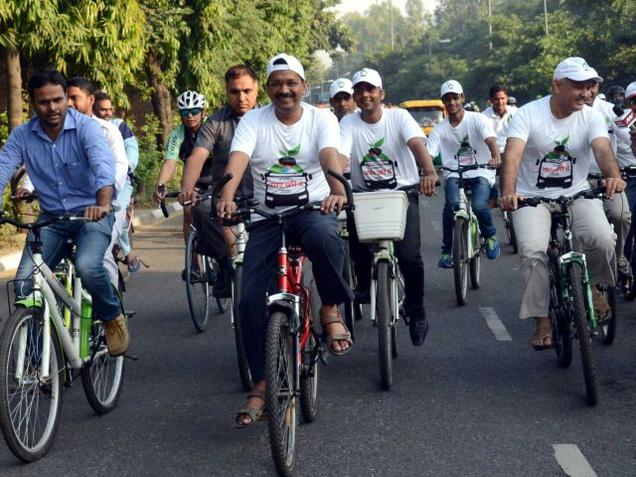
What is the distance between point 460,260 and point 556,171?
119 inches

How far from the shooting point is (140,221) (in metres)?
20.5

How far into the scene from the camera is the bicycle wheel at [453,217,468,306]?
10.1 m

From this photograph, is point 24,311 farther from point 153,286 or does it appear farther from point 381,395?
point 153,286

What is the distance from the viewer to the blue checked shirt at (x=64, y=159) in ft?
21.1

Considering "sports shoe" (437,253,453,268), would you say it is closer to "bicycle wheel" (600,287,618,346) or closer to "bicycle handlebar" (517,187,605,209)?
"bicycle wheel" (600,287,618,346)

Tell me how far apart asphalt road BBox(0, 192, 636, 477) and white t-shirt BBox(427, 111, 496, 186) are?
2509mm

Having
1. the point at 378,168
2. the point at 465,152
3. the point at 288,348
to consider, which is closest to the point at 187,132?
the point at 378,168

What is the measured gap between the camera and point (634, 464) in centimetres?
541

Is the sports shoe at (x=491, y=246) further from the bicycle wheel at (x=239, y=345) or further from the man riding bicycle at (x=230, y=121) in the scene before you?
the bicycle wheel at (x=239, y=345)

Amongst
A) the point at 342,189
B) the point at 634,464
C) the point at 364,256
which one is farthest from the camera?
the point at 364,256

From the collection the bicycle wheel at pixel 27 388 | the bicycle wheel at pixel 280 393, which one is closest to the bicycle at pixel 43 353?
the bicycle wheel at pixel 27 388

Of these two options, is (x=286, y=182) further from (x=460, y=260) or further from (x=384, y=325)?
(x=460, y=260)

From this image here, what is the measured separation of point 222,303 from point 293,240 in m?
4.12

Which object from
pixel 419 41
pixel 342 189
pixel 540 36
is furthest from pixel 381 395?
pixel 419 41
